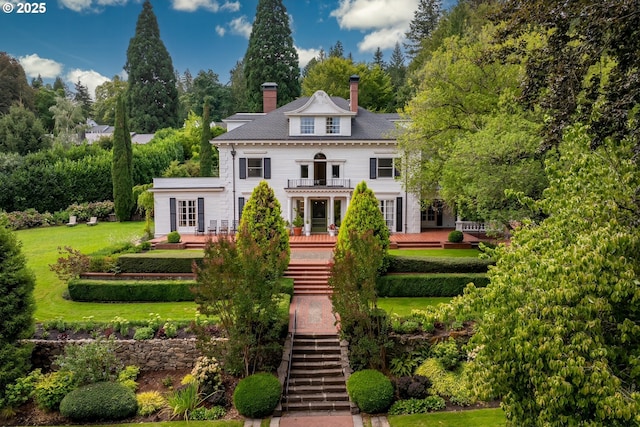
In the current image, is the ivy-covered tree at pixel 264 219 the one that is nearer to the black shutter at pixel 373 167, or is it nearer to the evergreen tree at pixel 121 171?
the black shutter at pixel 373 167

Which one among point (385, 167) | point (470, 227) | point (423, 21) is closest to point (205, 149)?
point (385, 167)

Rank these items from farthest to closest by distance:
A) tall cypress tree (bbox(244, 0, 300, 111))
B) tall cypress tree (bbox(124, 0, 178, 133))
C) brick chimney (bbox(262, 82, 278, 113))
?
tall cypress tree (bbox(124, 0, 178, 133))
tall cypress tree (bbox(244, 0, 300, 111))
brick chimney (bbox(262, 82, 278, 113))

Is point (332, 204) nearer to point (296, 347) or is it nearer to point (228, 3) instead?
point (296, 347)

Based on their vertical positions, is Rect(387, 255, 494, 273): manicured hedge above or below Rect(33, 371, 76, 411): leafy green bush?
above

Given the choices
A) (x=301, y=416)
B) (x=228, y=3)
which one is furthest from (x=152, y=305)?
(x=228, y=3)

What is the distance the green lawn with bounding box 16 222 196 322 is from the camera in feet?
52.3

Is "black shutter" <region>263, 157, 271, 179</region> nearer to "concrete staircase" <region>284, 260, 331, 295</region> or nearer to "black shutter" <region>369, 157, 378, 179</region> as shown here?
"black shutter" <region>369, 157, 378, 179</region>

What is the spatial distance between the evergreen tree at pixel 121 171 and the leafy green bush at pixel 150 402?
1044 inches

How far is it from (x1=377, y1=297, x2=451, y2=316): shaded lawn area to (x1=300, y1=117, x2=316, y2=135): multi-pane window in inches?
590

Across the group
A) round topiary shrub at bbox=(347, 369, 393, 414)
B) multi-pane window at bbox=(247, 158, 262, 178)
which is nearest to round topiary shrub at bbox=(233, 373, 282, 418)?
round topiary shrub at bbox=(347, 369, 393, 414)

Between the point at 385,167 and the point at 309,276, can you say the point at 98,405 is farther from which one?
the point at 385,167

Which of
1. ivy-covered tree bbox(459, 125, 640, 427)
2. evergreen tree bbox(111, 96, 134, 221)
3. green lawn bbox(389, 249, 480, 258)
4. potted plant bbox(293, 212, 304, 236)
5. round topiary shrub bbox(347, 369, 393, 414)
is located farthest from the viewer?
evergreen tree bbox(111, 96, 134, 221)

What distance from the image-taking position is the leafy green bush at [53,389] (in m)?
11.6

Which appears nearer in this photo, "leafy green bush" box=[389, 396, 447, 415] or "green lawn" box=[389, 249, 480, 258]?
"leafy green bush" box=[389, 396, 447, 415]
